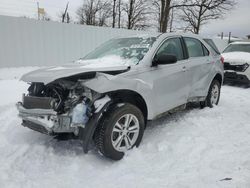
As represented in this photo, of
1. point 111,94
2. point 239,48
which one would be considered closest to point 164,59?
point 111,94

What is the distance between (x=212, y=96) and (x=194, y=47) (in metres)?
1.31

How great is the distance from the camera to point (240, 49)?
10.4 metres

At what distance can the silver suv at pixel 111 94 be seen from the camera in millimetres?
3145

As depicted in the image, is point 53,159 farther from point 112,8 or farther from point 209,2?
point 112,8

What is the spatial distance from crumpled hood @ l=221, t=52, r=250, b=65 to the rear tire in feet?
11.7

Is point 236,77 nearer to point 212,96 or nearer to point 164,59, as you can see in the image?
point 212,96

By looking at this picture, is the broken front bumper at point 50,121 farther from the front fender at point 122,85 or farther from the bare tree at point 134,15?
the bare tree at point 134,15

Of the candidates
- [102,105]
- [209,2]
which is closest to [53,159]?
[102,105]

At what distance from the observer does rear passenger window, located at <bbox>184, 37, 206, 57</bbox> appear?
5.12 m

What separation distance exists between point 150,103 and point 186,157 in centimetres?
92

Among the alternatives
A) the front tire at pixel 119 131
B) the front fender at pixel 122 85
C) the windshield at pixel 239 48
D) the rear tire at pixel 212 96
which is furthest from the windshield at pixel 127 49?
the windshield at pixel 239 48

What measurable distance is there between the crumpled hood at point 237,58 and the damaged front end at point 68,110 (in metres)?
7.27

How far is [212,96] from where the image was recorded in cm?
594

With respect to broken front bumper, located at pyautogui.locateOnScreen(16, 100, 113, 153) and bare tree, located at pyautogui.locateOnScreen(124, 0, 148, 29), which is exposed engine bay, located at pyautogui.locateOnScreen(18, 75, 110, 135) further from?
bare tree, located at pyautogui.locateOnScreen(124, 0, 148, 29)
